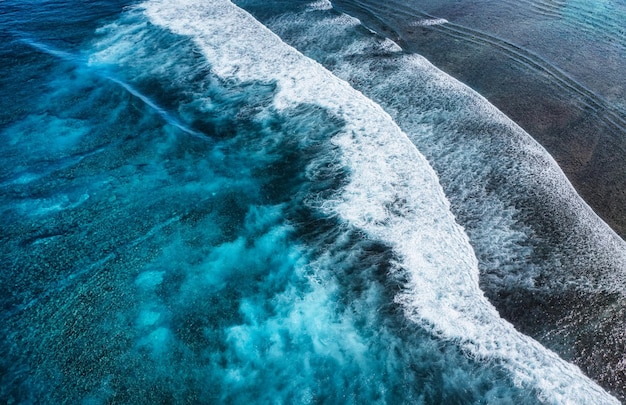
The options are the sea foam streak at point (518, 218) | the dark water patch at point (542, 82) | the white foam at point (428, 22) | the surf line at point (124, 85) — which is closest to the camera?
the sea foam streak at point (518, 218)

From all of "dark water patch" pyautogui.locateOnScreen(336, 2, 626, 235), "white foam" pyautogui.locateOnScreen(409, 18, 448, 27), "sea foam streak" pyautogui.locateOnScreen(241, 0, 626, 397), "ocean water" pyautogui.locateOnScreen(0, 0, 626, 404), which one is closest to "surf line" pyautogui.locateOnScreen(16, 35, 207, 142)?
"ocean water" pyautogui.locateOnScreen(0, 0, 626, 404)

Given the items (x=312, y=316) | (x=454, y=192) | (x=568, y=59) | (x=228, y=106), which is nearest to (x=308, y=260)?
(x=312, y=316)

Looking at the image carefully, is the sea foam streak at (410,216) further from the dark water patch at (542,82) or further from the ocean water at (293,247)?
the dark water patch at (542,82)

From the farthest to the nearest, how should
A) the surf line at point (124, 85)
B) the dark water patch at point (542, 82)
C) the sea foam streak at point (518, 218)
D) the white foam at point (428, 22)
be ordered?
the white foam at point (428, 22)
the surf line at point (124, 85)
the dark water patch at point (542, 82)
the sea foam streak at point (518, 218)

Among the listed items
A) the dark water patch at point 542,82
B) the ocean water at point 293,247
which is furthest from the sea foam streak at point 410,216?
the dark water patch at point 542,82

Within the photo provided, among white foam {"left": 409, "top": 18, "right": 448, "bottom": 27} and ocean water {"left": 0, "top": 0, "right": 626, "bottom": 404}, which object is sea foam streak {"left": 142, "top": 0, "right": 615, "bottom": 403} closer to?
ocean water {"left": 0, "top": 0, "right": 626, "bottom": 404}

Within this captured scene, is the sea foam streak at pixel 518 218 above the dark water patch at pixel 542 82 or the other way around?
the other way around

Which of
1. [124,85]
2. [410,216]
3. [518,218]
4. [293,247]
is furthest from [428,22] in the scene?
[293,247]
